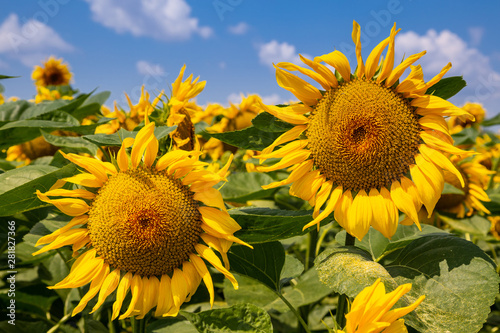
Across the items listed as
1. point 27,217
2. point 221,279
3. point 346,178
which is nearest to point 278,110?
point 346,178

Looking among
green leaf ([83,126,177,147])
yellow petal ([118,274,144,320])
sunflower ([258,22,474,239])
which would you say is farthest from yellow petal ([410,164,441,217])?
yellow petal ([118,274,144,320])

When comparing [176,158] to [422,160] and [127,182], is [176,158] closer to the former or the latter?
[127,182]

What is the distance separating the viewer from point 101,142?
1.44m

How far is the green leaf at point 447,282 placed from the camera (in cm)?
125

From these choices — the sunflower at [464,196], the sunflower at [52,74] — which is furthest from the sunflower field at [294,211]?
the sunflower at [52,74]

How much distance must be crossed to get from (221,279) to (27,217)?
101 centimetres

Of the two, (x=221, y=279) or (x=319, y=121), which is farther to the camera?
(x=221, y=279)

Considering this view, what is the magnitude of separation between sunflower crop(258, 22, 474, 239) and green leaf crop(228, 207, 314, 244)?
8cm

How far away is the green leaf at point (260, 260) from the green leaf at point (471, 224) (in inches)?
58.3

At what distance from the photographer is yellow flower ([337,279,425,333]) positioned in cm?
111

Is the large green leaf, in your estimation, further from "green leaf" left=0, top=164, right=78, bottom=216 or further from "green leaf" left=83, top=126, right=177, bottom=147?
"green leaf" left=0, top=164, right=78, bottom=216

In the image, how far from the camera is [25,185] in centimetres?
138

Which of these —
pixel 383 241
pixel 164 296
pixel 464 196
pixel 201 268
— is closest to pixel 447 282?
pixel 383 241

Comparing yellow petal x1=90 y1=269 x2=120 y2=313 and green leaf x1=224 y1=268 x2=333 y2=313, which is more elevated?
yellow petal x1=90 y1=269 x2=120 y2=313
